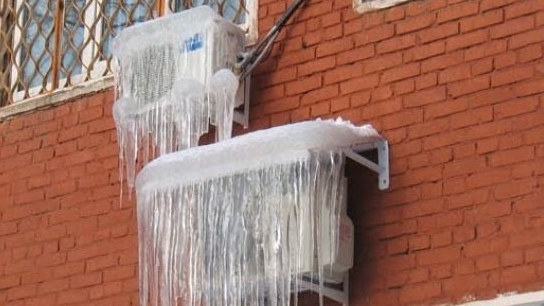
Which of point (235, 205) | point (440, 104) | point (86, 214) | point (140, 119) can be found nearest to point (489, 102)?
point (440, 104)

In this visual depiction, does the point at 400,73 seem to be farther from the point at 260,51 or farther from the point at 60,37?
the point at 60,37

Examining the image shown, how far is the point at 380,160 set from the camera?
7789mm

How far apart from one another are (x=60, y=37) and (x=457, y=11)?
291cm

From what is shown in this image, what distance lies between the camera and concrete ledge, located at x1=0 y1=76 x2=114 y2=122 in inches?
360

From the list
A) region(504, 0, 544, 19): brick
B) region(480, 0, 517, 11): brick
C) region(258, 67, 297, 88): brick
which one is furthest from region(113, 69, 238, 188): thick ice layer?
region(504, 0, 544, 19): brick

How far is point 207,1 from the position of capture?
29.6 feet

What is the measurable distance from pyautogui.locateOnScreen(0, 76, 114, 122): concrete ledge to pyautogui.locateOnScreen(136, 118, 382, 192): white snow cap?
1316 mm

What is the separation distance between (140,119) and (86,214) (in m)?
0.79

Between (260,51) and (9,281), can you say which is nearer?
(260,51)

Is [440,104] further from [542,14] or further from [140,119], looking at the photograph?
[140,119]

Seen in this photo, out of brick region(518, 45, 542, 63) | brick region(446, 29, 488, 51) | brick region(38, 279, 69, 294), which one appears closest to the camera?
brick region(518, 45, 542, 63)

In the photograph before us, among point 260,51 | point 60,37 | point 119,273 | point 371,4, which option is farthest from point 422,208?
point 60,37

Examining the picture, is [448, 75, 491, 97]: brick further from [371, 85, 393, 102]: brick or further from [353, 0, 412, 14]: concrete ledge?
[353, 0, 412, 14]: concrete ledge

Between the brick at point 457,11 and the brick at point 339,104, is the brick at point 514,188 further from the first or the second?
the brick at point 339,104
